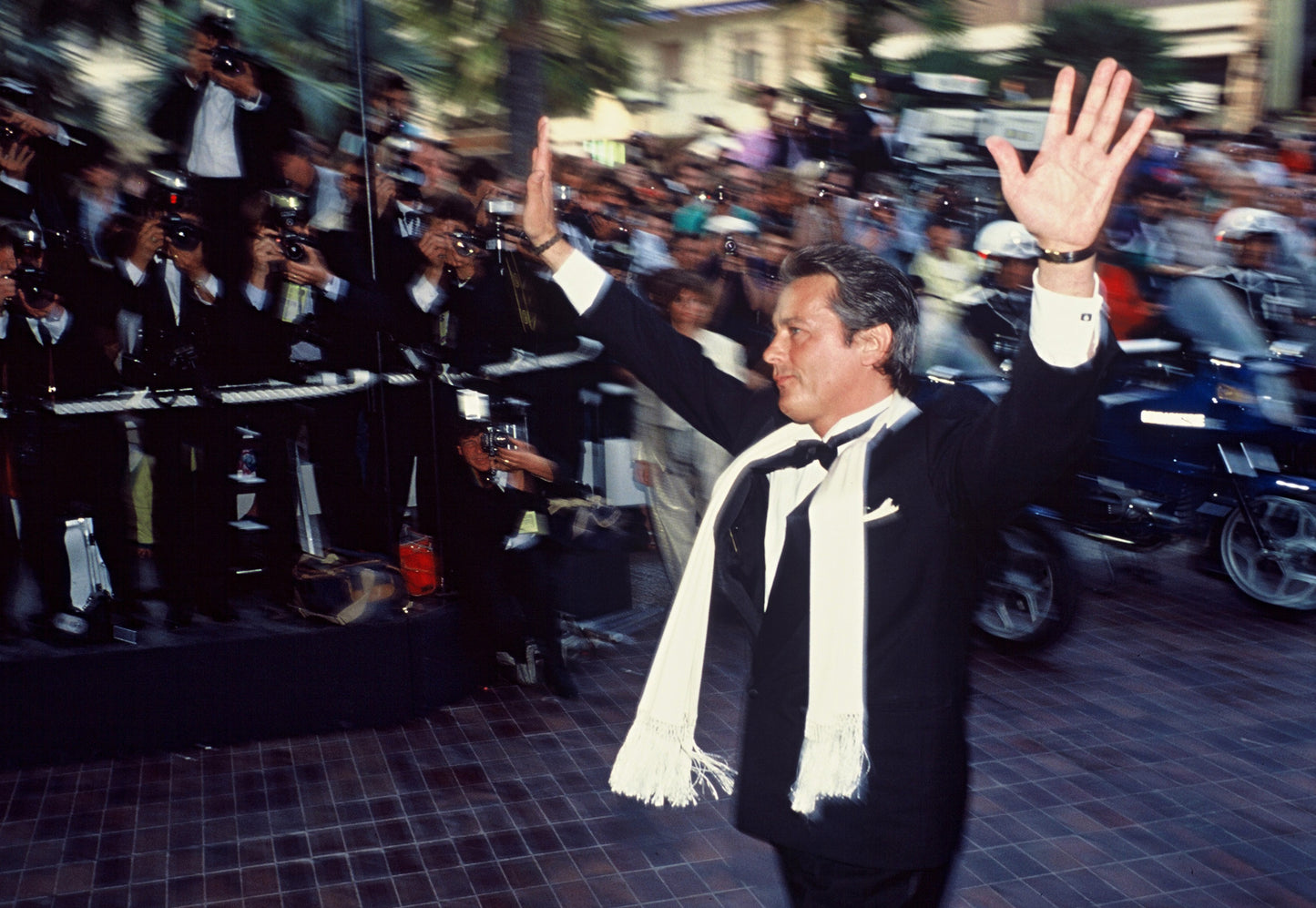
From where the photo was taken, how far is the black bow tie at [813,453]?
235cm

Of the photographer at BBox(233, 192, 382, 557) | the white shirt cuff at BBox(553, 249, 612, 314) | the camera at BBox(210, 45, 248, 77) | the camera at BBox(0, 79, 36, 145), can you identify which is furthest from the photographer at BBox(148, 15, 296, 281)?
the white shirt cuff at BBox(553, 249, 612, 314)

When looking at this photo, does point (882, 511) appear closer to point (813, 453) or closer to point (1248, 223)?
point (813, 453)

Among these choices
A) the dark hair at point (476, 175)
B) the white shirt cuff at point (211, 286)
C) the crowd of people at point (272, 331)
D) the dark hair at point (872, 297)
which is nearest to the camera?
the dark hair at point (872, 297)

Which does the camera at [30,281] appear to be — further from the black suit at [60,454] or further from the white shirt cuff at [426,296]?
the white shirt cuff at [426,296]

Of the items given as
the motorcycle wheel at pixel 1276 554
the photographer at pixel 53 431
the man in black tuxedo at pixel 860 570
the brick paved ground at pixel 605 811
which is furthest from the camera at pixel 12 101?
the motorcycle wheel at pixel 1276 554

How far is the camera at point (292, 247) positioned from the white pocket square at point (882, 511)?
379cm

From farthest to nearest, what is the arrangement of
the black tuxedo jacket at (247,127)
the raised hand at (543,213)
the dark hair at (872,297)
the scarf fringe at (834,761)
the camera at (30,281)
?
the black tuxedo jacket at (247,127)
the camera at (30,281)
the raised hand at (543,213)
the dark hair at (872,297)
the scarf fringe at (834,761)

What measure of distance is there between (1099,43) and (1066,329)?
662 inches

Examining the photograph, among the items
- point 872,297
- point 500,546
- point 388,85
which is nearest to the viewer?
point 872,297

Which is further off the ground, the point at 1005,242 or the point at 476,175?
the point at 476,175

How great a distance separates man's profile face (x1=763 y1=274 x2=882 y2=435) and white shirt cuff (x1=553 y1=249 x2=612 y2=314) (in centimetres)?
43

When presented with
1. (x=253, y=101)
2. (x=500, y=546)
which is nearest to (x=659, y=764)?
(x=500, y=546)

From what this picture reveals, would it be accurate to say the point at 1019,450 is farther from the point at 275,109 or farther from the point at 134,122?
the point at 134,122

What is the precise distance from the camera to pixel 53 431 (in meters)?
5.38
